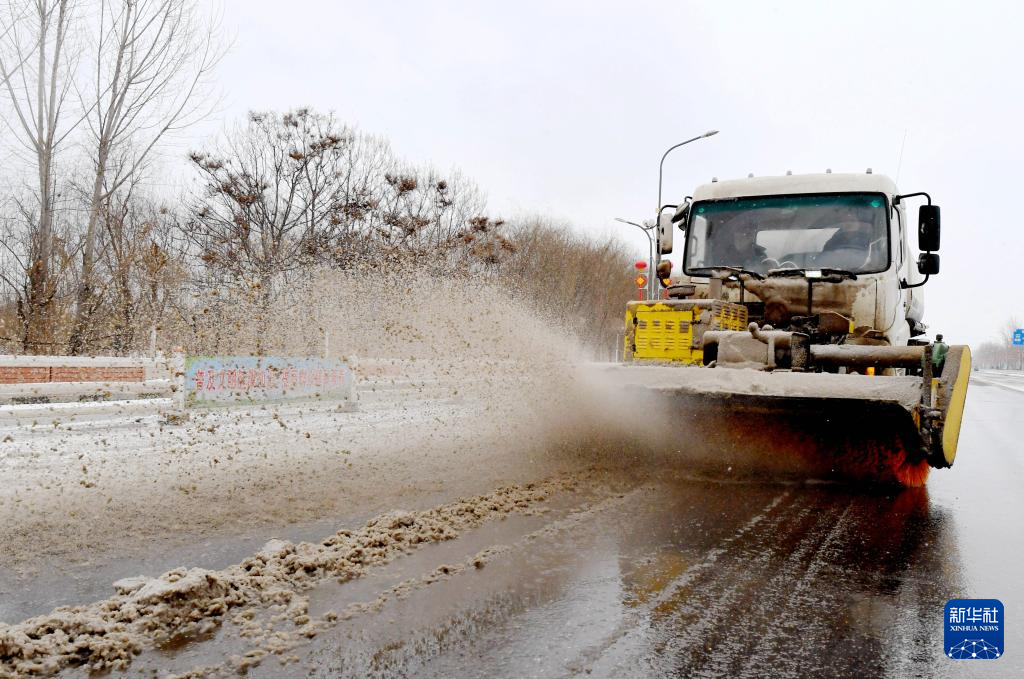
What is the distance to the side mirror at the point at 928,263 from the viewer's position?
7.24 metres

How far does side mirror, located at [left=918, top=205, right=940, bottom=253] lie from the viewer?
23.4 ft

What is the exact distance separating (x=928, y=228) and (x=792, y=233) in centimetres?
129

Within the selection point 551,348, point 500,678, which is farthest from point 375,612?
point 551,348

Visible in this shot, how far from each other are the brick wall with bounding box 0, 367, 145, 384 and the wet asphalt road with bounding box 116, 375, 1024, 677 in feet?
25.7

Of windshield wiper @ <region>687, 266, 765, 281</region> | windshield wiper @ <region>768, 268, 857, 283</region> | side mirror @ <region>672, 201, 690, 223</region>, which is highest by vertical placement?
side mirror @ <region>672, 201, 690, 223</region>

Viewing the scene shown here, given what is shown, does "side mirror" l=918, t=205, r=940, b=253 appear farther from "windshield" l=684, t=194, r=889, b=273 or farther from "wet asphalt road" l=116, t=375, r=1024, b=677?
"wet asphalt road" l=116, t=375, r=1024, b=677

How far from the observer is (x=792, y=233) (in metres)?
7.29

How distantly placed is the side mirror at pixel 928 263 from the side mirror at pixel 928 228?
99 millimetres

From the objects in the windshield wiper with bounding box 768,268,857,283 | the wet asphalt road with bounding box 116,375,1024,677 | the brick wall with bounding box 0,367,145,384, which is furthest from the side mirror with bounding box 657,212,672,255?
the brick wall with bounding box 0,367,145,384

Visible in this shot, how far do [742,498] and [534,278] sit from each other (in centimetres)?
2790

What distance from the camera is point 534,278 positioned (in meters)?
33.2

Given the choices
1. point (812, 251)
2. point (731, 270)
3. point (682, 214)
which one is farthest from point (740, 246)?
point (682, 214)

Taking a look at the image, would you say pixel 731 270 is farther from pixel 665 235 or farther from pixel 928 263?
pixel 928 263

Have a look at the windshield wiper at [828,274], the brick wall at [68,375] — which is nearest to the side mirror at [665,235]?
the windshield wiper at [828,274]
